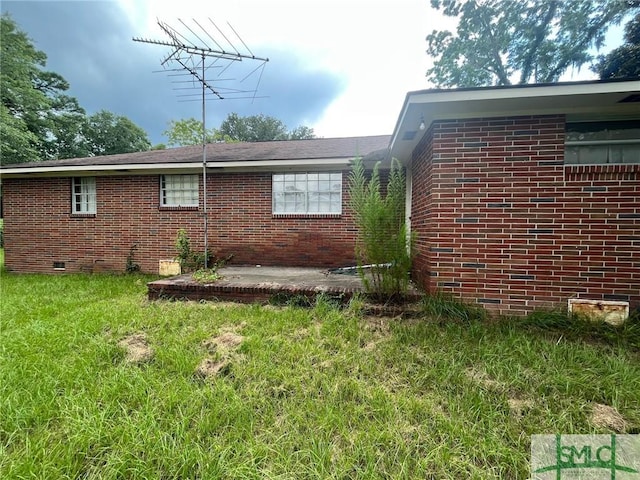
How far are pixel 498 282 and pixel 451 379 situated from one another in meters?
1.87

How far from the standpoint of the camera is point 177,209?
721 cm

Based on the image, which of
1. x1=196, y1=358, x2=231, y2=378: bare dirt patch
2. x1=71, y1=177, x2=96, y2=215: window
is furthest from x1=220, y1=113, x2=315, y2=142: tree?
x1=196, y1=358, x2=231, y2=378: bare dirt patch

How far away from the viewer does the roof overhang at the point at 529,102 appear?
2975 mm

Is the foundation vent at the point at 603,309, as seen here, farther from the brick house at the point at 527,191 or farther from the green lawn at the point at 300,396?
the green lawn at the point at 300,396

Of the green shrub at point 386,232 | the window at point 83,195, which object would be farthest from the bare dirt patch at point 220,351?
the window at point 83,195

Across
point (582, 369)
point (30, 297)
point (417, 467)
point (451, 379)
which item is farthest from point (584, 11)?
point (30, 297)

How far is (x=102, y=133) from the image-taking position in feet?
88.6

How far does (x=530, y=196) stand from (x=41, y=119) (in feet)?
93.5

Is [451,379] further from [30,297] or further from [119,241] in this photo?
[119,241]

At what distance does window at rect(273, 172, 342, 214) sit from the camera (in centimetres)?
675

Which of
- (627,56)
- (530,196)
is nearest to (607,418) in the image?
(530,196)

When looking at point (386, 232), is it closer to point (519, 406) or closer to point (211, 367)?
point (519, 406)

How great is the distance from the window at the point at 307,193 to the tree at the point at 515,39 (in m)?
11.5

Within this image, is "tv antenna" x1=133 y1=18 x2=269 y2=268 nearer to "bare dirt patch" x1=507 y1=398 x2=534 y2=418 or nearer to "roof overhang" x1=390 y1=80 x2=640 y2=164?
"roof overhang" x1=390 y1=80 x2=640 y2=164
